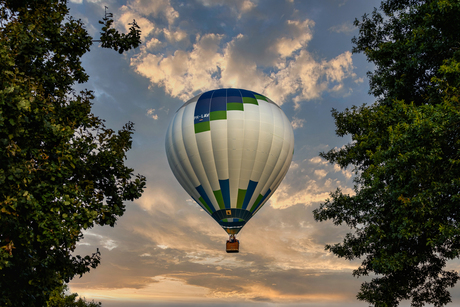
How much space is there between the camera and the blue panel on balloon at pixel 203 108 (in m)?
28.7

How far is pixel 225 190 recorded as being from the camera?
93.7 feet

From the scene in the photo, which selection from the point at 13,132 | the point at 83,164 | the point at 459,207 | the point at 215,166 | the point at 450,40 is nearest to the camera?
the point at 13,132

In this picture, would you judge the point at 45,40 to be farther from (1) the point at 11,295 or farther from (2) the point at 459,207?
(2) the point at 459,207

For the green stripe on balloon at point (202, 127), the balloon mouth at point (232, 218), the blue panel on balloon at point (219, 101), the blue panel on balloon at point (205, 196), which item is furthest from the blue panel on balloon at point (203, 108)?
the balloon mouth at point (232, 218)

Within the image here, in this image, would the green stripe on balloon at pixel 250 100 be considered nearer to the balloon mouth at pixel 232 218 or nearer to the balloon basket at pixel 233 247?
the balloon mouth at pixel 232 218

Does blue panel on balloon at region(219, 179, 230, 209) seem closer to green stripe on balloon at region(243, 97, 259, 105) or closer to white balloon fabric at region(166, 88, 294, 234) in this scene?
white balloon fabric at region(166, 88, 294, 234)

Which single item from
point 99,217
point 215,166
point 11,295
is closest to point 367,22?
point 215,166

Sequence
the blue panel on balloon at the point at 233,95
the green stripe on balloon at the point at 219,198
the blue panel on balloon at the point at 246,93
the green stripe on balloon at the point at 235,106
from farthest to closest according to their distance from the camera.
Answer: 1. the blue panel on balloon at the point at 246,93
2. the blue panel on balloon at the point at 233,95
3. the green stripe on balloon at the point at 235,106
4. the green stripe on balloon at the point at 219,198

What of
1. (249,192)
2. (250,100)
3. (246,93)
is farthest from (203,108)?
(249,192)

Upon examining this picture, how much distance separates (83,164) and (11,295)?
4345 mm

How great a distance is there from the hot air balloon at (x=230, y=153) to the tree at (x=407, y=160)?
31.4 ft

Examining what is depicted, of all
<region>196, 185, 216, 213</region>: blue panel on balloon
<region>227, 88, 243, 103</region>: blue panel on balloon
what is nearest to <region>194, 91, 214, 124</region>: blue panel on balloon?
<region>227, 88, 243, 103</region>: blue panel on balloon

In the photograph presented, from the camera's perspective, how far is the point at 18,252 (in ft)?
31.2

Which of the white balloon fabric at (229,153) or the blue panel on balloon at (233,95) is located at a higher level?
the blue panel on balloon at (233,95)
